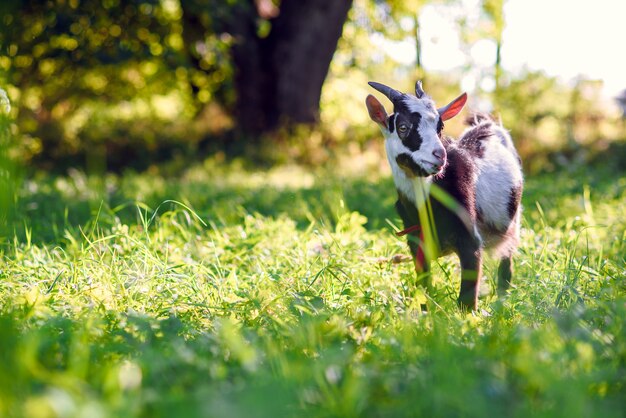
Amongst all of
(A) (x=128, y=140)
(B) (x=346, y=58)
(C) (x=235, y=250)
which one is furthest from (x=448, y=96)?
(C) (x=235, y=250)

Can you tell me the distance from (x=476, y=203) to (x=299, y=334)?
1.60 m

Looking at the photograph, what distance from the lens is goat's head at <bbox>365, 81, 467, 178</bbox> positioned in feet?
10.1

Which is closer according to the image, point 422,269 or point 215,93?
point 422,269

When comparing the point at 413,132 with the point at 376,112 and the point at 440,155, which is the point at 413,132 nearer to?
the point at 440,155

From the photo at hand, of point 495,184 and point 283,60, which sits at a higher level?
point 495,184

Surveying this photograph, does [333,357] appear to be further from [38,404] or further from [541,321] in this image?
[541,321]

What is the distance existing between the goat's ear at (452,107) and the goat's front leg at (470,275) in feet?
2.42

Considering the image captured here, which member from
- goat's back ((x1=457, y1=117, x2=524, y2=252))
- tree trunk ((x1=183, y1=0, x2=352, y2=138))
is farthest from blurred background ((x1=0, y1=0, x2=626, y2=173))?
goat's back ((x1=457, y1=117, x2=524, y2=252))

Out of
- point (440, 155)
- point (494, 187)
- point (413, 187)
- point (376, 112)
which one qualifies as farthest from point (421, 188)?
point (494, 187)

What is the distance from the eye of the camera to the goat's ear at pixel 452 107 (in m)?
3.45

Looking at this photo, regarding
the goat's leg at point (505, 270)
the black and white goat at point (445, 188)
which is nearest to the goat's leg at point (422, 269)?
→ the black and white goat at point (445, 188)

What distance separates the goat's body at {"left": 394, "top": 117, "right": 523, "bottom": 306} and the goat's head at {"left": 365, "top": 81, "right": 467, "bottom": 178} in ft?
0.46

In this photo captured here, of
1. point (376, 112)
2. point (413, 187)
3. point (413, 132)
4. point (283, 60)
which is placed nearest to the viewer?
point (413, 132)

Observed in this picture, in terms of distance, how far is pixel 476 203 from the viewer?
351cm
